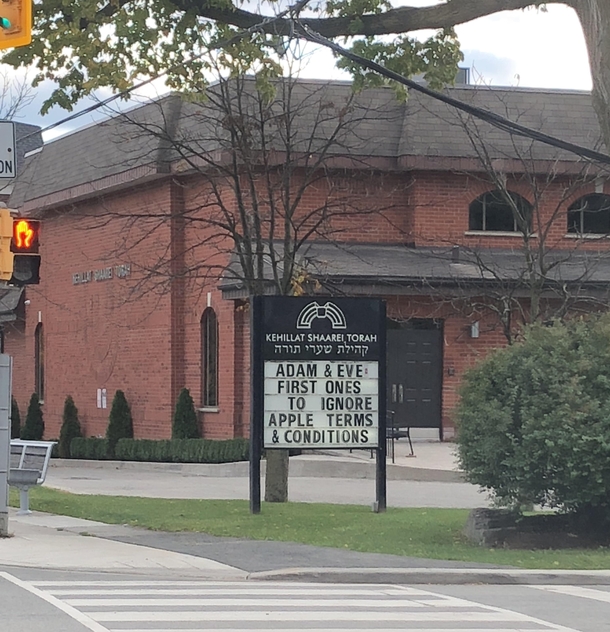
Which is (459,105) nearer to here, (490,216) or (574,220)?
(490,216)

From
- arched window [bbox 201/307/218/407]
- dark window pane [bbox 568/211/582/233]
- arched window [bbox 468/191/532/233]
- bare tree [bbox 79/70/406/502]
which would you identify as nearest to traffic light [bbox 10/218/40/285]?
bare tree [bbox 79/70/406/502]

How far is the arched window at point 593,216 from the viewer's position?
28031 mm

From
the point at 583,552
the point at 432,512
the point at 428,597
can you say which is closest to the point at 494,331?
the point at 432,512

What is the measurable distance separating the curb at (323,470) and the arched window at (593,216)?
7912 mm

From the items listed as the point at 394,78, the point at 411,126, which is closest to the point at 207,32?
the point at 394,78

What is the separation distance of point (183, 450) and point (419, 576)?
16.9 metres

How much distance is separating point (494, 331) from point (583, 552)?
14.0m

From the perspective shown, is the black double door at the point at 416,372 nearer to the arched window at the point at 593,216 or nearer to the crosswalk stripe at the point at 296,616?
the arched window at the point at 593,216

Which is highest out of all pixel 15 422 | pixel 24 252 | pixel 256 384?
pixel 24 252

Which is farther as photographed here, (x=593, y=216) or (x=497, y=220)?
(x=593, y=216)

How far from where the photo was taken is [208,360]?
95.7 feet

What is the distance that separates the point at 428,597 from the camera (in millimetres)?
10641

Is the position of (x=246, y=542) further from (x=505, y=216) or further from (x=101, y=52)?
(x=505, y=216)

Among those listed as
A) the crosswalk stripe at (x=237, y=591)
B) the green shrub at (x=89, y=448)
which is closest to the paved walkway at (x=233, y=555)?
the crosswalk stripe at (x=237, y=591)
